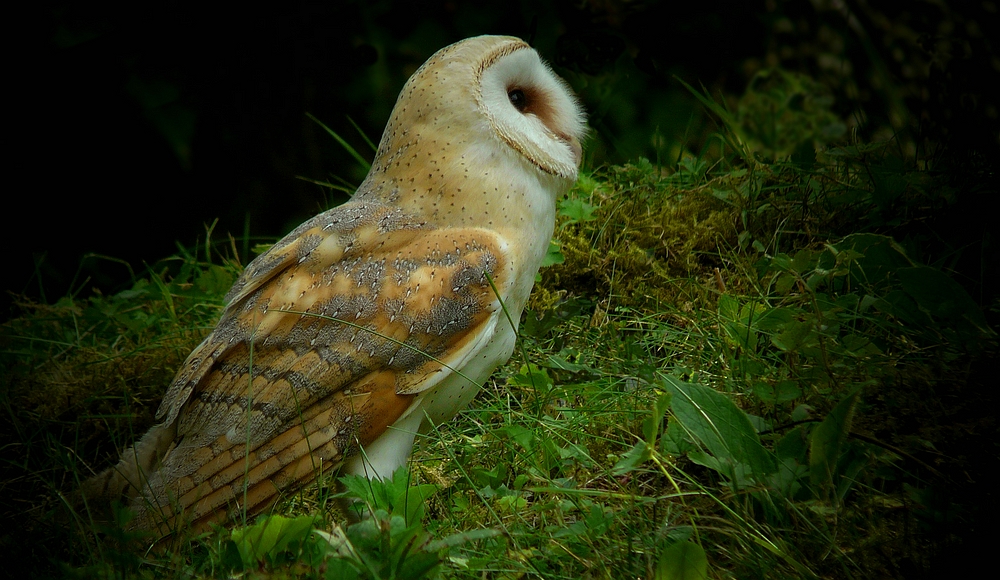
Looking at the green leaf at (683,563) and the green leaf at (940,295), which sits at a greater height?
the green leaf at (940,295)

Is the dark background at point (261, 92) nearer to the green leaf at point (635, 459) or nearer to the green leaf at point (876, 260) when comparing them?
the green leaf at point (876, 260)

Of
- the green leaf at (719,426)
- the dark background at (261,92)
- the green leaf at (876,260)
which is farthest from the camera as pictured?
the dark background at (261,92)

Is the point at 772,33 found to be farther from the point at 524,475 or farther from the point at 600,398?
the point at 524,475

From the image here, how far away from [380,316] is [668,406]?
2.67ft

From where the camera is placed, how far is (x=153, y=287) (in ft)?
12.6

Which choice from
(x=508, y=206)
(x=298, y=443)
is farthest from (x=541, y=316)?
(x=298, y=443)

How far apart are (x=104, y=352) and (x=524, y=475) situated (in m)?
2.00

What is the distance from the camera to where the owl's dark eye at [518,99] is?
265 centimetres

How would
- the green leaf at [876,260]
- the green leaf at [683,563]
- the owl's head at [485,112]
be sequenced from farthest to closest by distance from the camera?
the green leaf at [876,260] → the owl's head at [485,112] → the green leaf at [683,563]

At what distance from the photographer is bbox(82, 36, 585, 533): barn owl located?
2221 millimetres

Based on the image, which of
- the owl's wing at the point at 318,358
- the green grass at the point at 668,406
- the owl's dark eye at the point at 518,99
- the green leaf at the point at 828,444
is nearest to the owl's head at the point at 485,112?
the owl's dark eye at the point at 518,99

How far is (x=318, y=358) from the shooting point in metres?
2.28

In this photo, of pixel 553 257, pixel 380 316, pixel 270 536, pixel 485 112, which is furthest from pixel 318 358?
pixel 553 257

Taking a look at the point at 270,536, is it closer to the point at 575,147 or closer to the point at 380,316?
the point at 380,316
